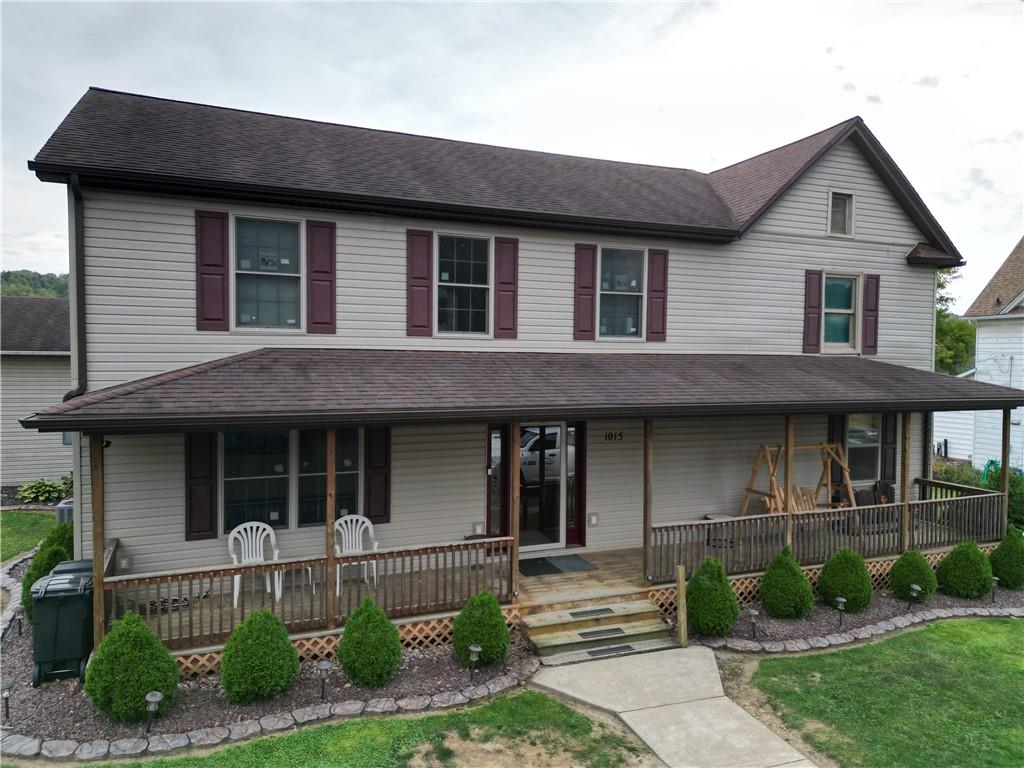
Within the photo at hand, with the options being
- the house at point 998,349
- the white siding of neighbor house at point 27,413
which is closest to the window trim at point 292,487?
the white siding of neighbor house at point 27,413

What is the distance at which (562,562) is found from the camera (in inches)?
392

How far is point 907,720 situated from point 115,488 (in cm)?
928

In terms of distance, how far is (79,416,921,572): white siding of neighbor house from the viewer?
810 centimetres

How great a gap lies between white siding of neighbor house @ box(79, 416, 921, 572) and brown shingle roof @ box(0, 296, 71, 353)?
32.1 ft

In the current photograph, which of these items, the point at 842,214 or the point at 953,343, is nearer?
the point at 842,214

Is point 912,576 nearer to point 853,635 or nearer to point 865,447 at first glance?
point 853,635

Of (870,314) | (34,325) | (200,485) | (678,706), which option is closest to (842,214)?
(870,314)

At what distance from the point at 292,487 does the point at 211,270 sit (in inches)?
122

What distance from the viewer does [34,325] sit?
18484mm

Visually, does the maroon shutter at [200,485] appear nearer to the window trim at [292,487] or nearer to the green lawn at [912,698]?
the window trim at [292,487]

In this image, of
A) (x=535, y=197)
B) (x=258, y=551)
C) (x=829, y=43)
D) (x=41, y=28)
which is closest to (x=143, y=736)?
(x=258, y=551)

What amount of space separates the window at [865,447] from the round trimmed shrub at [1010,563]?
2.50 meters

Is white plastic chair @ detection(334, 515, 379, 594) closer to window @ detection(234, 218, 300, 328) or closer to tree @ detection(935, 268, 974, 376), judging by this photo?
window @ detection(234, 218, 300, 328)

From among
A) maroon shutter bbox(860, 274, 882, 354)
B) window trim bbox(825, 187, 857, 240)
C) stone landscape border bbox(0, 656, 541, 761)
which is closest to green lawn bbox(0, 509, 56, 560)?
stone landscape border bbox(0, 656, 541, 761)
